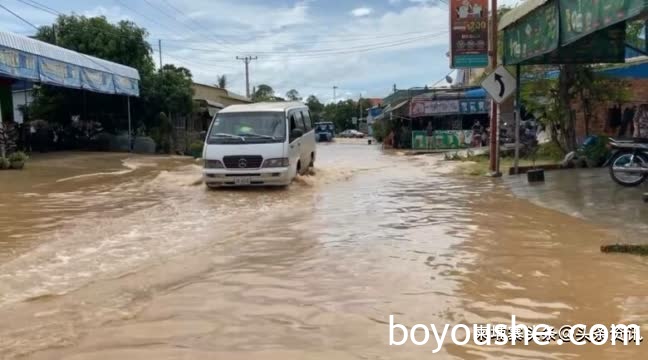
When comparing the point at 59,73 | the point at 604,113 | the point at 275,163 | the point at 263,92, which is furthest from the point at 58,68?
the point at 263,92

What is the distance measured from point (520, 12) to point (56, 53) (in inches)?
543

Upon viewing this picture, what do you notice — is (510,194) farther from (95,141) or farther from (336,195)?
(95,141)

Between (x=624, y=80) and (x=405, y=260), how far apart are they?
14.2 metres

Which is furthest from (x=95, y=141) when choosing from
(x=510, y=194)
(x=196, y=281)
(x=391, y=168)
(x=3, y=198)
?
(x=196, y=281)

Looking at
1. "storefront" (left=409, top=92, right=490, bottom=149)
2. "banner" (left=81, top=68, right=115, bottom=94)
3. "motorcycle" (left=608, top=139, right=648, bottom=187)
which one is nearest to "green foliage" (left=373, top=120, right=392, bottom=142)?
"storefront" (left=409, top=92, right=490, bottom=149)

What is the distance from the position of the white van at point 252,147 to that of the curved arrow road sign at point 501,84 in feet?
16.4

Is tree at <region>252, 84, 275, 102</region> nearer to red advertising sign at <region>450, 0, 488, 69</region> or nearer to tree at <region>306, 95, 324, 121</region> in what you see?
tree at <region>306, 95, 324, 121</region>

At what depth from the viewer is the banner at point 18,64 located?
15.5 meters

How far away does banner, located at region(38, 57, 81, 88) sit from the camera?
1761cm

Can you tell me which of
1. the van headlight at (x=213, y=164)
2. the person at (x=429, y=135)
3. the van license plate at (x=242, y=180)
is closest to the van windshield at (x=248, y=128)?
the van headlight at (x=213, y=164)

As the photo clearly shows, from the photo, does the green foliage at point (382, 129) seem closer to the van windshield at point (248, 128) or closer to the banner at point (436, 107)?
the banner at point (436, 107)

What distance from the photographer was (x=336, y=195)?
39.6ft

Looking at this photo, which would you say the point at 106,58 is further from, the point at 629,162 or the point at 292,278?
the point at 292,278

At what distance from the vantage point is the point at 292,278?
18.3 ft
